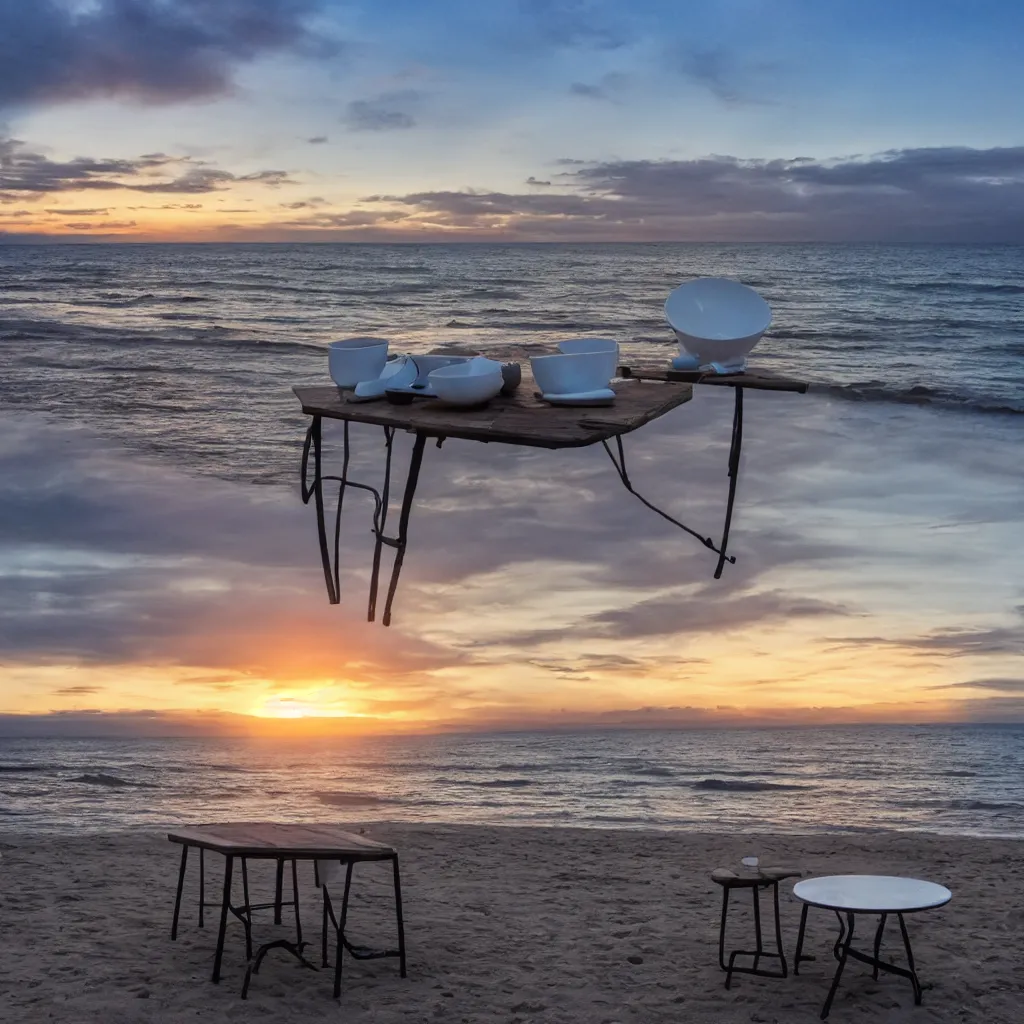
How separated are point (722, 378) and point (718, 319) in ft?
1.18

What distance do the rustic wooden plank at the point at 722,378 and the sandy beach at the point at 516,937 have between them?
314 centimetres

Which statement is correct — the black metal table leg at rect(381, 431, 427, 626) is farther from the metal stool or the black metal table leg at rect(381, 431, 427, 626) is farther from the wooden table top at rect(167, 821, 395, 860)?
the metal stool

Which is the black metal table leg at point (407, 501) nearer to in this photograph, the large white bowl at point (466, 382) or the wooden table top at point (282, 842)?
the large white bowl at point (466, 382)

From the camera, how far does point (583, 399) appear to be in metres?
5.01

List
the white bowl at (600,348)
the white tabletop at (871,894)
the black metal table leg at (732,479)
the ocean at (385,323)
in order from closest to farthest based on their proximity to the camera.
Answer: the white bowl at (600,348)
the white tabletop at (871,894)
the black metal table leg at (732,479)
the ocean at (385,323)

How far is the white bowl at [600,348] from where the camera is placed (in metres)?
5.17

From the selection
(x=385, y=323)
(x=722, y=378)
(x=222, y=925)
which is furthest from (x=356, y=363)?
(x=385, y=323)

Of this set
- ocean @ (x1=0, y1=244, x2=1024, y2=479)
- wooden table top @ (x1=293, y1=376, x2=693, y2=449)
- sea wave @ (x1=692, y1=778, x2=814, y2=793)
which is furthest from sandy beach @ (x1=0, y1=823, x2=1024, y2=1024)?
ocean @ (x1=0, y1=244, x2=1024, y2=479)

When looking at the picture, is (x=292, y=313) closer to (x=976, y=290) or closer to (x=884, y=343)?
(x=884, y=343)

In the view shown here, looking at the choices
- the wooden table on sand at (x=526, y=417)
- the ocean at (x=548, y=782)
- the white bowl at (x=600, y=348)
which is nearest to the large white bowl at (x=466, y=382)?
the wooden table on sand at (x=526, y=417)

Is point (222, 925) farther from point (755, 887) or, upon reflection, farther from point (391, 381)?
point (391, 381)

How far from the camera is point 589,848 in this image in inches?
392

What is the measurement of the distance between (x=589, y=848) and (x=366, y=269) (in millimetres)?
58196

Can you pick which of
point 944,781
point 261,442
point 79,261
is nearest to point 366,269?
point 79,261
